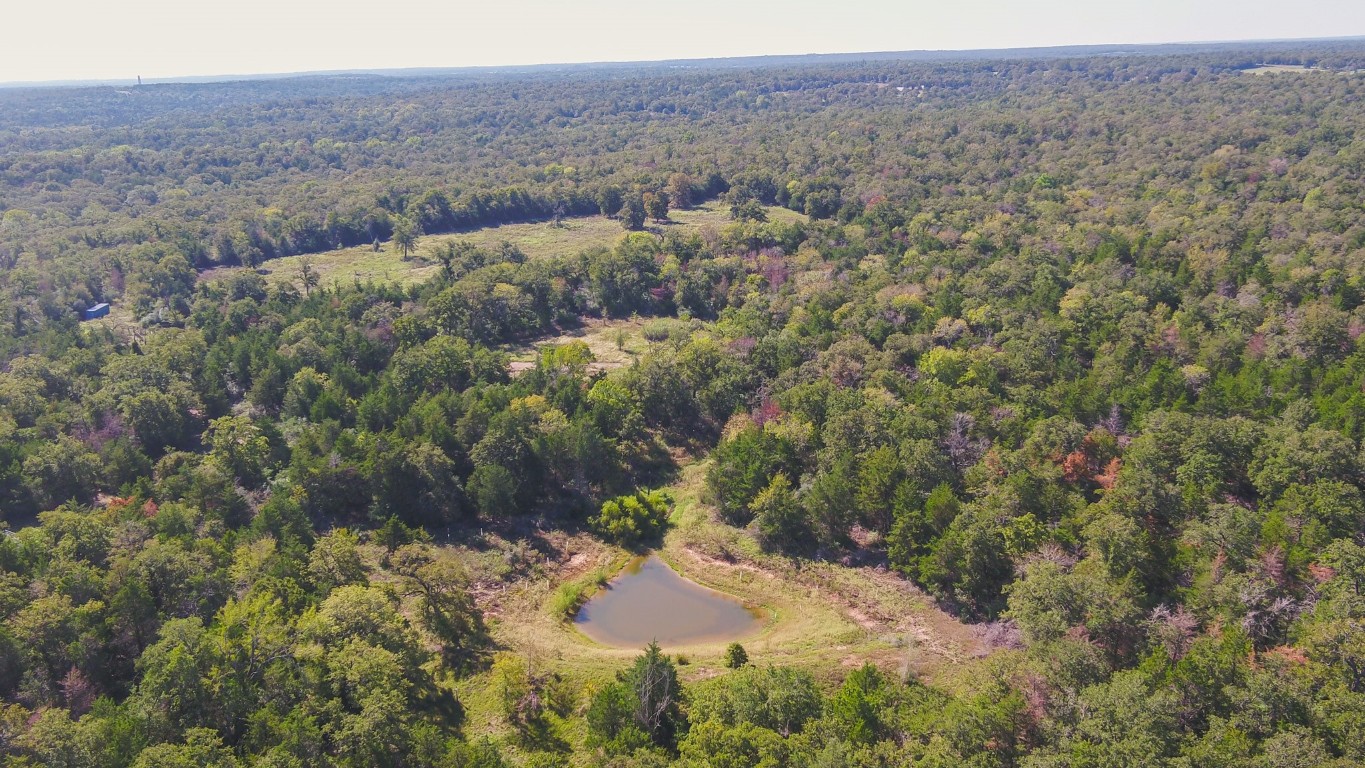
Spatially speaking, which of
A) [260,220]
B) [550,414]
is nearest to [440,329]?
[550,414]

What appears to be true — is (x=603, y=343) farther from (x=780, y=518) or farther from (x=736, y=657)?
(x=736, y=657)

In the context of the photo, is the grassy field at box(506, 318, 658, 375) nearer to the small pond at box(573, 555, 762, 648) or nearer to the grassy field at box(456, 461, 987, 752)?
the grassy field at box(456, 461, 987, 752)

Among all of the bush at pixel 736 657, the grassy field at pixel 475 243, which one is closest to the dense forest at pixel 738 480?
the bush at pixel 736 657

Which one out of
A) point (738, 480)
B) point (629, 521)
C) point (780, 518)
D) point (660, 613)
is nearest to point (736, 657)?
point (660, 613)

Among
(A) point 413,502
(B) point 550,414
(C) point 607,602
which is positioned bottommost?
(C) point 607,602

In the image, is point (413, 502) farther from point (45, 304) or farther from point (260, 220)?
point (260, 220)

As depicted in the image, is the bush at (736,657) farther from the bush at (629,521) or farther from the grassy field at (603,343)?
the grassy field at (603,343)

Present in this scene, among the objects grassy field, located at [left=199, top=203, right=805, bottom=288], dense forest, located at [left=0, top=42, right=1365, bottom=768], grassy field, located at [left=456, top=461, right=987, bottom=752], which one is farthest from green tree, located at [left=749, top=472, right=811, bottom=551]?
grassy field, located at [left=199, top=203, right=805, bottom=288]
